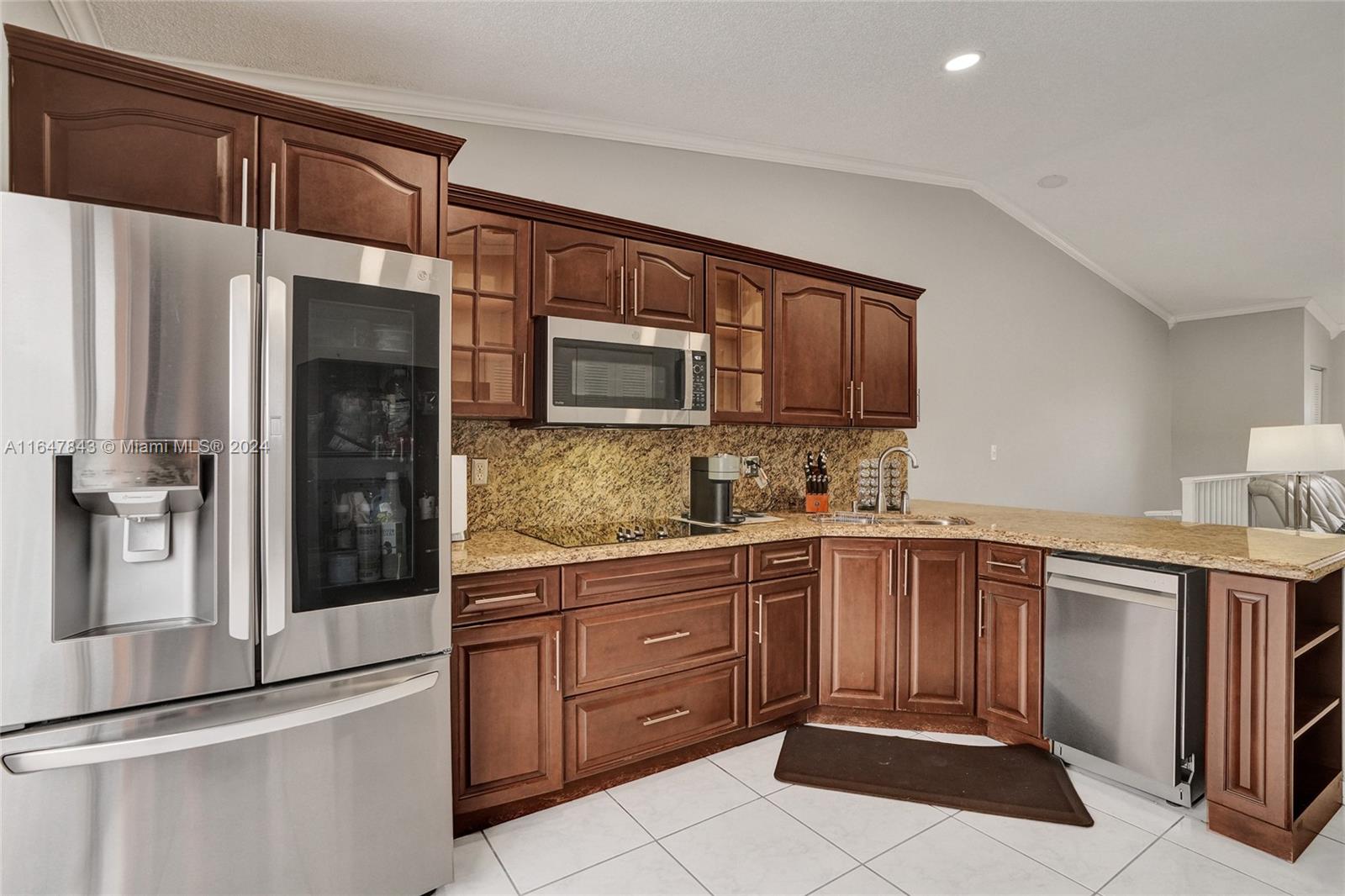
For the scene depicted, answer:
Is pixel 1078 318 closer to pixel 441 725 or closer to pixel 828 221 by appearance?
pixel 828 221

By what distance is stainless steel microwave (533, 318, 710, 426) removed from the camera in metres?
2.61

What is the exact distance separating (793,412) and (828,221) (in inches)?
59.0

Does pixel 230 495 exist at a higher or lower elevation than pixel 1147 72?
lower

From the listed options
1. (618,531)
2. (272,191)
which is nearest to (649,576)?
(618,531)

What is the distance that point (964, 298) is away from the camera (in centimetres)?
498

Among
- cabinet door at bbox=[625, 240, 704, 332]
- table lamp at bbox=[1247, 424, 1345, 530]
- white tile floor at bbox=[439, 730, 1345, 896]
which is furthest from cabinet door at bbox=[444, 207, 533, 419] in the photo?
table lamp at bbox=[1247, 424, 1345, 530]

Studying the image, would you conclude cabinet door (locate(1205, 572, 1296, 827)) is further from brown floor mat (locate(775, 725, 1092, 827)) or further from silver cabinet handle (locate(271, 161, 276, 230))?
silver cabinet handle (locate(271, 161, 276, 230))

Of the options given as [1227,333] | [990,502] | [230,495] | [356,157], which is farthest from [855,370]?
[1227,333]

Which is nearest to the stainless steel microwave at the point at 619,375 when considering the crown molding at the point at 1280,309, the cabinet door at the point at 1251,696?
the cabinet door at the point at 1251,696

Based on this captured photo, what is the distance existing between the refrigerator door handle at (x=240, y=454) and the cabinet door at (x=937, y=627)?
2484mm

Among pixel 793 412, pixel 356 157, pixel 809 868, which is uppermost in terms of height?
pixel 356 157

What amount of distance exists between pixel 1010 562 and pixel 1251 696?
2.80 ft

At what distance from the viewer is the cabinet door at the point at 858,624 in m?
2.97

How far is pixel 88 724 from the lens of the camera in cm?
143
